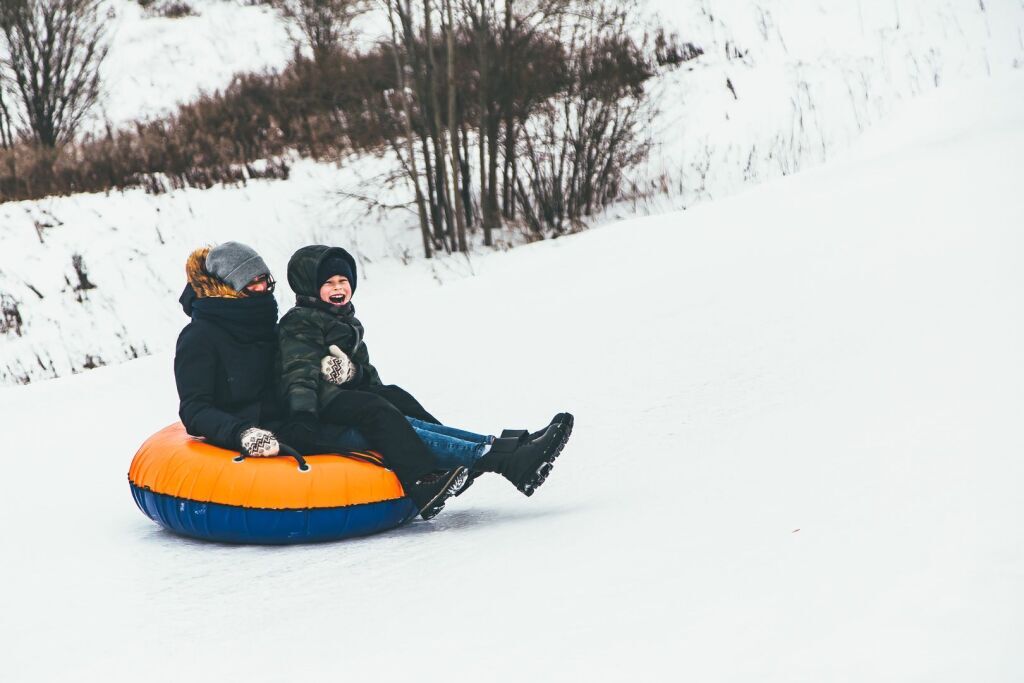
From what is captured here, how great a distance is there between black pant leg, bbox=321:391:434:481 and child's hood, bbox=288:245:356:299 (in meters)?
0.47

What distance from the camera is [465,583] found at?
9.98 feet

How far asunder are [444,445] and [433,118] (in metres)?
8.62

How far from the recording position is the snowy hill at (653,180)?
11398 mm

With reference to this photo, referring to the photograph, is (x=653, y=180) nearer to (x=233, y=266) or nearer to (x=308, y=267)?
(x=308, y=267)

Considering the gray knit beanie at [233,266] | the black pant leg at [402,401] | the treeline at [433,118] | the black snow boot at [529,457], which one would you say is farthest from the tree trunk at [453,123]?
the black snow boot at [529,457]

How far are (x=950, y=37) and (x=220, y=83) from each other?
1311 centimetres

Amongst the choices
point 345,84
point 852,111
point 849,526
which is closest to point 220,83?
point 345,84

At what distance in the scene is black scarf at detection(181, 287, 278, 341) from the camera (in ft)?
12.9

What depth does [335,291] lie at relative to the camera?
3992mm

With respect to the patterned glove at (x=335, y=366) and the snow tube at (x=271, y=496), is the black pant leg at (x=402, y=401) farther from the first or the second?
the snow tube at (x=271, y=496)

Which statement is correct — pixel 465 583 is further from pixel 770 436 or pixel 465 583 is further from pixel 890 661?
pixel 770 436

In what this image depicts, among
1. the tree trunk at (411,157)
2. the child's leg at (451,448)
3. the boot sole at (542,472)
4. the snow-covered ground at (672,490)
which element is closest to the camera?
the snow-covered ground at (672,490)

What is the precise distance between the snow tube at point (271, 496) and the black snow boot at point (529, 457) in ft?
1.34

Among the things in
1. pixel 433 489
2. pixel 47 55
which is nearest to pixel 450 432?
pixel 433 489
